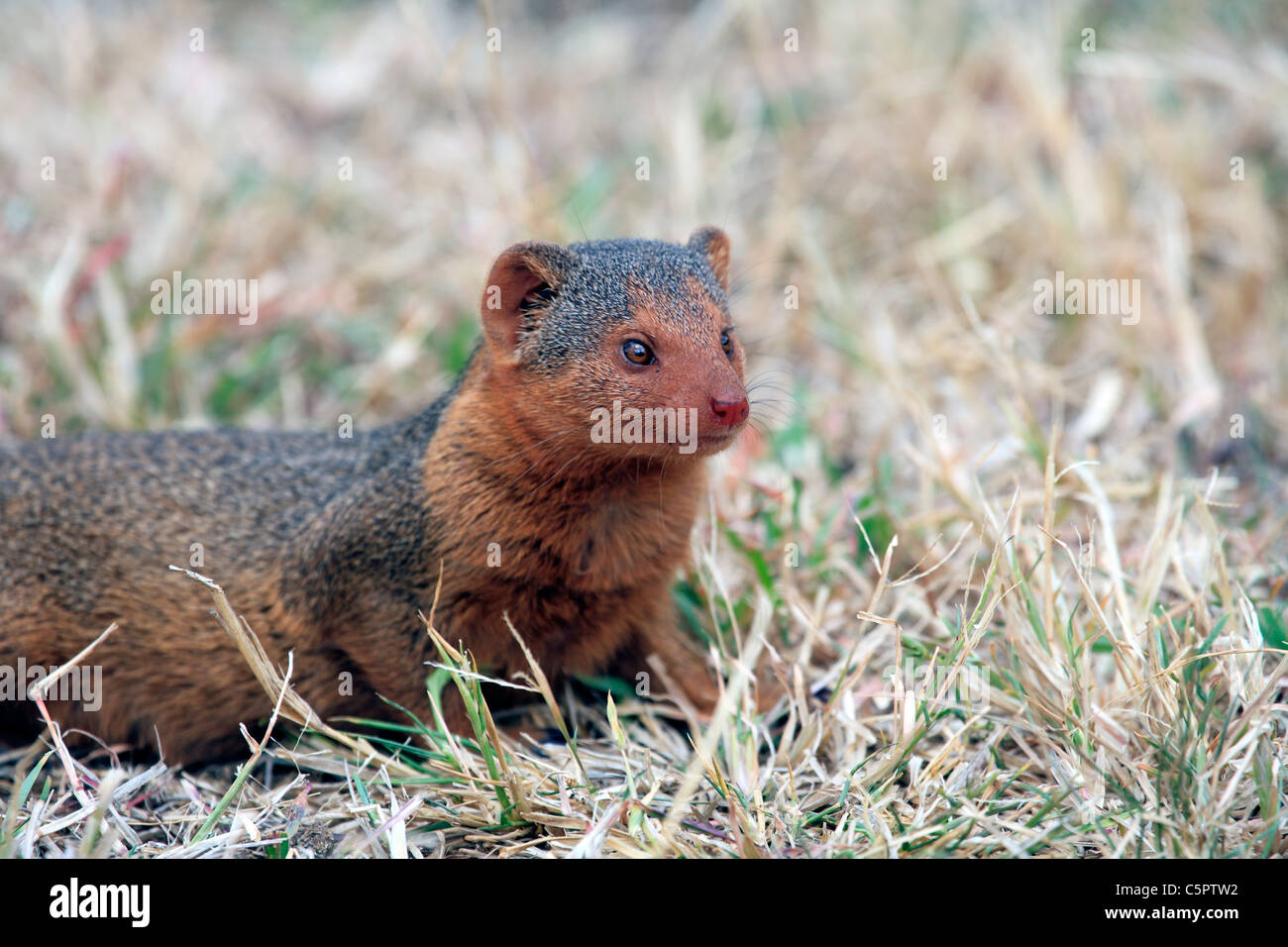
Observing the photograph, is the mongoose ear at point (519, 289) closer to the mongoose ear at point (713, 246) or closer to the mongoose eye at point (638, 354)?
the mongoose eye at point (638, 354)

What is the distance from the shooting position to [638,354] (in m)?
3.87

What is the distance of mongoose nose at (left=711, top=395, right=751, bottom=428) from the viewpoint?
143 inches

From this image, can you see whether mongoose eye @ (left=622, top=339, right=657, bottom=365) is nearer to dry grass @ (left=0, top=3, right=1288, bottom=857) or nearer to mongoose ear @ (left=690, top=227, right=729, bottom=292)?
mongoose ear @ (left=690, top=227, right=729, bottom=292)

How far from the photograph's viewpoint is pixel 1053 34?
757cm

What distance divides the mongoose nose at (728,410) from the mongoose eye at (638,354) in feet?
1.06

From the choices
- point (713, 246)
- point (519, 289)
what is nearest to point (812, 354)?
point (713, 246)

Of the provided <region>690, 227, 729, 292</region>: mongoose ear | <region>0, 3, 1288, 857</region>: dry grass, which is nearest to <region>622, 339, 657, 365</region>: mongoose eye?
<region>690, 227, 729, 292</region>: mongoose ear

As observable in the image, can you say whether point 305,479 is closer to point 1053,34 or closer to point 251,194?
point 251,194

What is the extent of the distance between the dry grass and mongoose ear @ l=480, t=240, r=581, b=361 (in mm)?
1163

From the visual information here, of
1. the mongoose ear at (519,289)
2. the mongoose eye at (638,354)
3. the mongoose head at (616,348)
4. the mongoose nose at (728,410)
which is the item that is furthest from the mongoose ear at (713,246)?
the mongoose nose at (728,410)

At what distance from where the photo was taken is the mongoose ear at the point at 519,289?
4.05m

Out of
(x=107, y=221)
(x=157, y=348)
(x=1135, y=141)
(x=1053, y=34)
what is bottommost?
(x=157, y=348)
